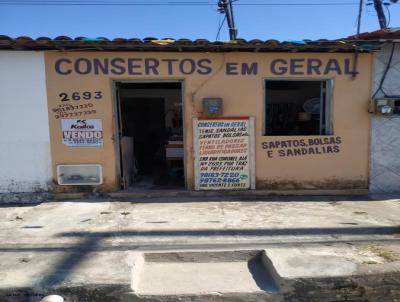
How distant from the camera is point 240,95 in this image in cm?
679

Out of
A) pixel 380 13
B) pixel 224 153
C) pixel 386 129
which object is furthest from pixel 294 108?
pixel 380 13

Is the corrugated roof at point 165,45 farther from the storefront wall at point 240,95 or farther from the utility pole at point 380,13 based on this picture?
the utility pole at point 380,13

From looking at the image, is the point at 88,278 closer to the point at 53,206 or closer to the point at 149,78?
the point at 53,206

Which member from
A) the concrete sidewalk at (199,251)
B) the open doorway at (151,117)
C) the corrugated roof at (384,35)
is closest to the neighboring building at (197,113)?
the corrugated roof at (384,35)

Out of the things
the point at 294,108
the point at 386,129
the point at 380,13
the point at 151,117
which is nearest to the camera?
the point at 386,129

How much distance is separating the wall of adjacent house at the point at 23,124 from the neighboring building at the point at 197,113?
0.8 inches

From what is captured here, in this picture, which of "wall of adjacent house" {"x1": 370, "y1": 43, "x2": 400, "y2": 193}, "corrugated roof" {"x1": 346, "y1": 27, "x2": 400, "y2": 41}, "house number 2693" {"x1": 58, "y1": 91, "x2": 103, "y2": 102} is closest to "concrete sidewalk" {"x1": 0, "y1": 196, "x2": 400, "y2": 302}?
"wall of adjacent house" {"x1": 370, "y1": 43, "x2": 400, "y2": 193}

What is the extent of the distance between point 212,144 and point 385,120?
11.7ft

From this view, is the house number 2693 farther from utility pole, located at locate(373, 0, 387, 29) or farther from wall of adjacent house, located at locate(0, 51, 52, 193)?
utility pole, located at locate(373, 0, 387, 29)

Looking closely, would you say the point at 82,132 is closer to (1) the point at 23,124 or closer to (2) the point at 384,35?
(1) the point at 23,124

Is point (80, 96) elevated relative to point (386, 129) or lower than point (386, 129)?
elevated

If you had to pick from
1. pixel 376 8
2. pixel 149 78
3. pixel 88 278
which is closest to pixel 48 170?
pixel 149 78

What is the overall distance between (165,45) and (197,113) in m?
1.42

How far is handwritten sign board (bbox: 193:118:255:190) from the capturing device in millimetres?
6789
